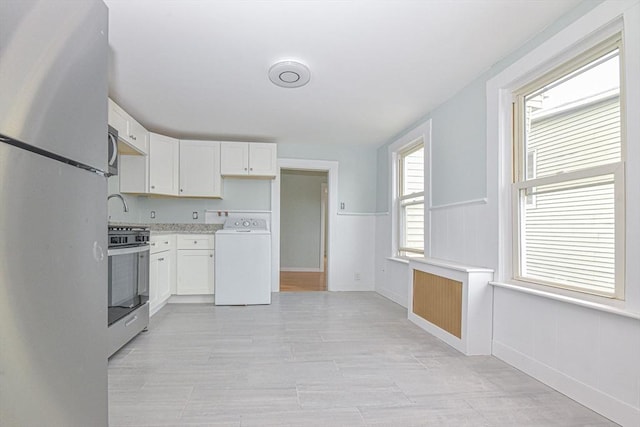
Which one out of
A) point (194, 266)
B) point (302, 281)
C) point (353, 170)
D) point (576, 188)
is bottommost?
point (302, 281)

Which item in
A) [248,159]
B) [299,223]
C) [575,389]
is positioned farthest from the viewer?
[299,223]

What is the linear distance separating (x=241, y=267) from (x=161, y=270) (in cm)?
87

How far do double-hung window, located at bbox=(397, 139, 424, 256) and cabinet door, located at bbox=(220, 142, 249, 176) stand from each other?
80.0 inches

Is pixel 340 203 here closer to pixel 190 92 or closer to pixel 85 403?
pixel 190 92

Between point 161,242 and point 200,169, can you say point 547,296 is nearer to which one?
point 161,242

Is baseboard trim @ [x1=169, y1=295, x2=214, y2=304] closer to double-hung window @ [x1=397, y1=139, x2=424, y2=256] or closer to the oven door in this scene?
the oven door

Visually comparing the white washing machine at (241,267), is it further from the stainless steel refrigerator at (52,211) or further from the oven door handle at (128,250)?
the stainless steel refrigerator at (52,211)

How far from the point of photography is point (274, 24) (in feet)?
6.72

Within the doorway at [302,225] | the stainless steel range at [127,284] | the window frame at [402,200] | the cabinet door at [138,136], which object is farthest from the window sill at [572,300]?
the doorway at [302,225]

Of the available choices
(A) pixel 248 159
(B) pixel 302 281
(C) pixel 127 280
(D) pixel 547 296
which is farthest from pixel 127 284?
(B) pixel 302 281

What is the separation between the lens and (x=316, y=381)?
206 centimetres

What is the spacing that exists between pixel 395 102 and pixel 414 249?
175cm

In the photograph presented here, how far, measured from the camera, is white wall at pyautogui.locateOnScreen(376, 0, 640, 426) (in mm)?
1588

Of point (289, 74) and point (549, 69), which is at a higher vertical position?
point (289, 74)
